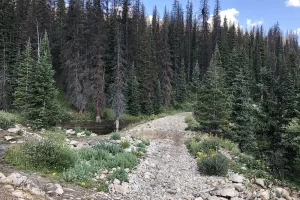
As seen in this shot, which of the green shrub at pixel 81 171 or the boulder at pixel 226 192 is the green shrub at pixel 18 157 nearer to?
the green shrub at pixel 81 171

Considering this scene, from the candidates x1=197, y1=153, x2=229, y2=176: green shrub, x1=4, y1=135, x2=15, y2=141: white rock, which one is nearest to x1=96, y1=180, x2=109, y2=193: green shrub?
x1=197, y1=153, x2=229, y2=176: green shrub

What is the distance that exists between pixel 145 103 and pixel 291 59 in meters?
29.5

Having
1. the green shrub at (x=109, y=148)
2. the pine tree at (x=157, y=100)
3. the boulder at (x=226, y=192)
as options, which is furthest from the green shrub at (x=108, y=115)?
the boulder at (x=226, y=192)

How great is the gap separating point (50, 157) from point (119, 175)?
2619mm

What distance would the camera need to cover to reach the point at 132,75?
155ft

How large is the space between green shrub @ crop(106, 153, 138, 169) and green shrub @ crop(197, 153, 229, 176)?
2.97 meters

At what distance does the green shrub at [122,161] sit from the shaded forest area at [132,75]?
784cm

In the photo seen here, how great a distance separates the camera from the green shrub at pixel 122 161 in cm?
1212

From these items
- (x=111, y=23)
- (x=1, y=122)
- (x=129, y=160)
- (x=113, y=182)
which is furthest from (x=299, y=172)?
(x=111, y=23)

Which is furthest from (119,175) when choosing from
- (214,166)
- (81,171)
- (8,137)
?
(8,137)

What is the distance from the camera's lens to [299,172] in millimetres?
17328

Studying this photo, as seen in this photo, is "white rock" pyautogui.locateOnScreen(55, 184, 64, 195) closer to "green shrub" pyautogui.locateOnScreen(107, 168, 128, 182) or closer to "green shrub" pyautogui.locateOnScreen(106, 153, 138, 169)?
"green shrub" pyautogui.locateOnScreen(107, 168, 128, 182)

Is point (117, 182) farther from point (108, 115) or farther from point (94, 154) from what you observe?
point (108, 115)

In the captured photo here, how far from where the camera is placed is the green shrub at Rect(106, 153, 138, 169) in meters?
12.1
